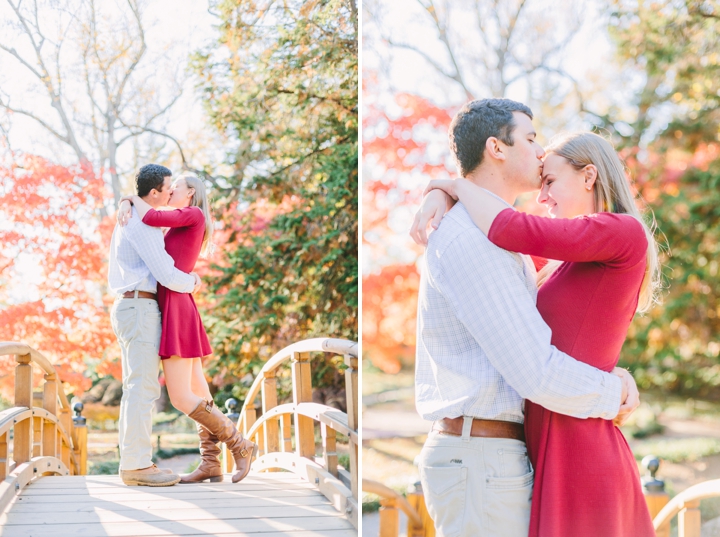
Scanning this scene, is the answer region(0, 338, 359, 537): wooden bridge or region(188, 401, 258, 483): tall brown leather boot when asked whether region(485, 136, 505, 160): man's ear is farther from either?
region(188, 401, 258, 483): tall brown leather boot

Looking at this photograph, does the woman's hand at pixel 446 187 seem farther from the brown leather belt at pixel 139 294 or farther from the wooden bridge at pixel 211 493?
the brown leather belt at pixel 139 294

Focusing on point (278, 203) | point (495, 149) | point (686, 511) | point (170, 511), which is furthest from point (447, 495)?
point (278, 203)

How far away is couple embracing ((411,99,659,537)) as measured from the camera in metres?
1.26

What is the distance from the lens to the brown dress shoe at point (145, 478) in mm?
2668

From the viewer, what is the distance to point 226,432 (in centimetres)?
289

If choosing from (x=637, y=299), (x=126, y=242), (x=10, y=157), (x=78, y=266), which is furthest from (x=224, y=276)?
(x=637, y=299)

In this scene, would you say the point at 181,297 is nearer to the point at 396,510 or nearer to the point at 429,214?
the point at 396,510

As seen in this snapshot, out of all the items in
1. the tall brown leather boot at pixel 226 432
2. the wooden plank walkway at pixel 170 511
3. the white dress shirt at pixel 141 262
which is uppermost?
the white dress shirt at pixel 141 262

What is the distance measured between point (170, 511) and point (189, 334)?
68 centimetres

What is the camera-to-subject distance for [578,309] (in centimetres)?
133

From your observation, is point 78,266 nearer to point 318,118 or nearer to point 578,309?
point 318,118

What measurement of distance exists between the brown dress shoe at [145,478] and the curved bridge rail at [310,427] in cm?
55

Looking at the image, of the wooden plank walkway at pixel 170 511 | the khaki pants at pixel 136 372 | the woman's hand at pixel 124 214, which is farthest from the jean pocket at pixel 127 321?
the wooden plank walkway at pixel 170 511

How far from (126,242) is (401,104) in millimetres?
3008
